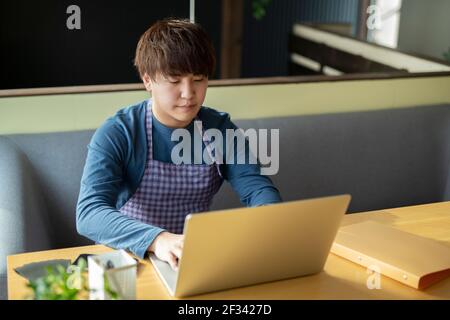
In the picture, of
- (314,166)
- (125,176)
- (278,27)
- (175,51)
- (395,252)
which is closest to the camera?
(395,252)

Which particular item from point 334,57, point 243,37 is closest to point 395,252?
point 334,57

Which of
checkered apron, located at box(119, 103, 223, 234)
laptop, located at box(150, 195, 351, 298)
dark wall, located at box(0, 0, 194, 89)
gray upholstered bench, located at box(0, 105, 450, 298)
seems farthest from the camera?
dark wall, located at box(0, 0, 194, 89)

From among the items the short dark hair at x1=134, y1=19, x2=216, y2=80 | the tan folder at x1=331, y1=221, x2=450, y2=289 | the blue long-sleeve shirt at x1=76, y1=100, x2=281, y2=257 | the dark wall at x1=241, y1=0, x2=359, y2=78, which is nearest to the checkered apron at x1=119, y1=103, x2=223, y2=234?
the blue long-sleeve shirt at x1=76, y1=100, x2=281, y2=257

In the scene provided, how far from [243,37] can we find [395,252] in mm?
2513

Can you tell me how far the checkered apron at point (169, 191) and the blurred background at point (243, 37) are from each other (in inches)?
28.7

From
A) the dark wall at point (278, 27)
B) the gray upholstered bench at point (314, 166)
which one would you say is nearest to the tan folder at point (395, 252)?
the gray upholstered bench at point (314, 166)

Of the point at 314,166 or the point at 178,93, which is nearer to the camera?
the point at 178,93

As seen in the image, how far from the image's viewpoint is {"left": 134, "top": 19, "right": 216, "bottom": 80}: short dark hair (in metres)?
1.46

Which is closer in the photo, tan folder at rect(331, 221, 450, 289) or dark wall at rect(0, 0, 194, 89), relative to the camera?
tan folder at rect(331, 221, 450, 289)

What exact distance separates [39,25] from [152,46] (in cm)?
83

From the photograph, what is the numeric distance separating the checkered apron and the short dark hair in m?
0.17

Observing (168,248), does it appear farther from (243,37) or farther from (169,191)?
(243,37)

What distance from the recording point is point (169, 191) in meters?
1.63

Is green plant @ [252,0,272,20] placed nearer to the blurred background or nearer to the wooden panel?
the blurred background
